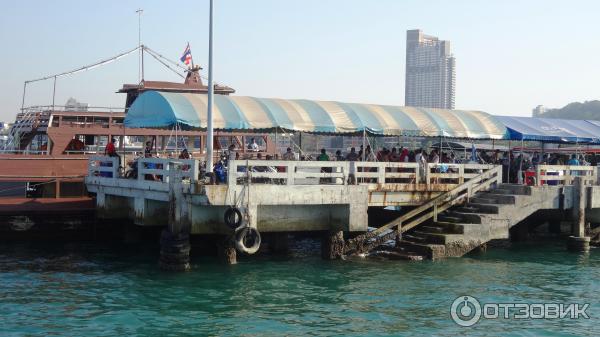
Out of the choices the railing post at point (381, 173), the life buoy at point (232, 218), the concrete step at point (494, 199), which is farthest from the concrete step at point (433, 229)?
the life buoy at point (232, 218)

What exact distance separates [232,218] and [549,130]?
46.6ft

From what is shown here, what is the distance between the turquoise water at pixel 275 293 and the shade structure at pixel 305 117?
406 cm

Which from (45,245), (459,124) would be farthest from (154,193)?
(459,124)

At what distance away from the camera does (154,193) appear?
→ 19625 millimetres

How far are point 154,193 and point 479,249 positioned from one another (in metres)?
10.4

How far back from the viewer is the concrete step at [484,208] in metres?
21.4

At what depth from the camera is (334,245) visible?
1998 centimetres

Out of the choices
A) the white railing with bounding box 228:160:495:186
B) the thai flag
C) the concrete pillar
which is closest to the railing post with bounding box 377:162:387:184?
the white railing with bounding box 228:160:495:186

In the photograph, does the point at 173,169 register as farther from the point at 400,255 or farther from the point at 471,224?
the point at 471,224

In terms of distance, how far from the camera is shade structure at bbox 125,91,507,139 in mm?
20219

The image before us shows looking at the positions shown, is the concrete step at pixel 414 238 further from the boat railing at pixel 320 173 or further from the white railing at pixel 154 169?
the white railing at pixel 154 169

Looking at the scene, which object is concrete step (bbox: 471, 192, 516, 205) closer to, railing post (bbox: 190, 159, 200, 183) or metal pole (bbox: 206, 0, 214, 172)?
→ metal pole (bbox: 206, 0, 214, 172)

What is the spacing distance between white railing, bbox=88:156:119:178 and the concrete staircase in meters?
9.30

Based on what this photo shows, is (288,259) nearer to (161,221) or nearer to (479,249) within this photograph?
(161,221)
